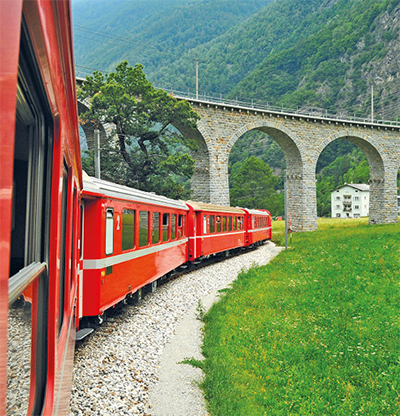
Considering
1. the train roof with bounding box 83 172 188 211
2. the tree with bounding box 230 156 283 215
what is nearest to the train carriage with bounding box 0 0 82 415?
the train roof with bounding box 83 172 188 211

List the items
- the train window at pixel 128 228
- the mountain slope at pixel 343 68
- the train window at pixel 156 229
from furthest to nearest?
the mountain slope at pixel 343 68
the train window at pixel 156 229
the train window at pixel 128 228

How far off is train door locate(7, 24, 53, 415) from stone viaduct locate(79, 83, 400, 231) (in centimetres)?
2279

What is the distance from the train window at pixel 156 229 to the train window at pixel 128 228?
4.30 ft

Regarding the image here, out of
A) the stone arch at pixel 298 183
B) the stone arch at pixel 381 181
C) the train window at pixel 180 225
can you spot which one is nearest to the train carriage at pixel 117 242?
the train window at pixel 180 225

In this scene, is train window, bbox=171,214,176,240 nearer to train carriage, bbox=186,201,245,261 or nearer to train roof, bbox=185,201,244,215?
train carriage, bbox=186,201,245,261

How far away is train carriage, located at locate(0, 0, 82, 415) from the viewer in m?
0.70

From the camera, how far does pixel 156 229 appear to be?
27.7 feet

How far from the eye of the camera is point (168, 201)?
383 inches

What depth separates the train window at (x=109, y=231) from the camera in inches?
221

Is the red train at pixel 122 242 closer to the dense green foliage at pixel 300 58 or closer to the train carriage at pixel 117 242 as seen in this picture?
the train carriage at pixel 117 242

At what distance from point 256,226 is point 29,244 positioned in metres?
20.4

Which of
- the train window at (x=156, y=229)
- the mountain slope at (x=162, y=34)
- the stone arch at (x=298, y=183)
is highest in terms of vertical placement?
the mountain slope at (x=162, y=34)

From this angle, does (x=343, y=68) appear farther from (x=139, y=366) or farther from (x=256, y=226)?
(x=139, y=366)

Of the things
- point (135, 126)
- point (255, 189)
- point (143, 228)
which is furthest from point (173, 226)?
point (255, 189)
